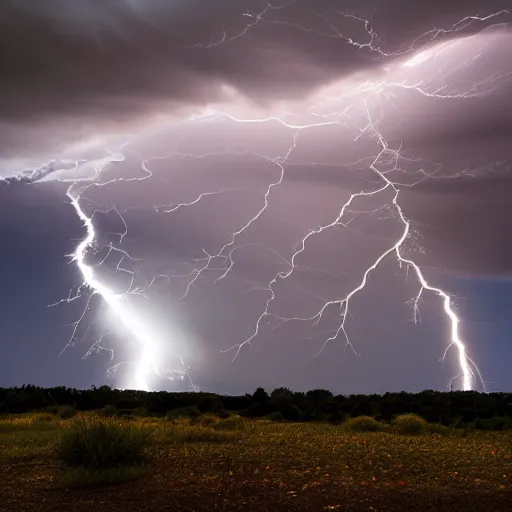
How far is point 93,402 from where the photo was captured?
21.7m

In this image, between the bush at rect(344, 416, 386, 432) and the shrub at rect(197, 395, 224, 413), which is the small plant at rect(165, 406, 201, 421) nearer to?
the shrub at rect(197, 395, 224, 413)

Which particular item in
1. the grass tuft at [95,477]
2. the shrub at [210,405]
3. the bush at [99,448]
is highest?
the shrub at [210,405]

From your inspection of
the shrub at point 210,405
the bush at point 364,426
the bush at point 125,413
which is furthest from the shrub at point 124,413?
the bush at point 364,426

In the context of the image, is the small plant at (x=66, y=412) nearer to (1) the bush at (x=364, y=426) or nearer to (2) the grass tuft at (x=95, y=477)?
(1) the bush at (x=364, y=426)

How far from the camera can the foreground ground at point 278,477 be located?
7707 mm

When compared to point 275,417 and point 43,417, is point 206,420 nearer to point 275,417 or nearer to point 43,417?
point 275,417

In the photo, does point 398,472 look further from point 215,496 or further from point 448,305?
point 448,305

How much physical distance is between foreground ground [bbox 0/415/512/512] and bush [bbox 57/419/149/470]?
247mm

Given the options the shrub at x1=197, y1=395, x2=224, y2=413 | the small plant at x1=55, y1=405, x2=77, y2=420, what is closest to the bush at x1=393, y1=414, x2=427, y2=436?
the shrub at x1=197, y1=395, x2=224, y2=413

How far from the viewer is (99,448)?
9.33 m

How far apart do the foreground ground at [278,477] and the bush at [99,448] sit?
0.25 m

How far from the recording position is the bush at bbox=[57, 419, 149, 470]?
9312mm

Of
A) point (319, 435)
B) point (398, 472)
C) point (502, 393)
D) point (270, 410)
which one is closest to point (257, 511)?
point (398, 472)

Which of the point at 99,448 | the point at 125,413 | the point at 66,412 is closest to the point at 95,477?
the point at 99,448
